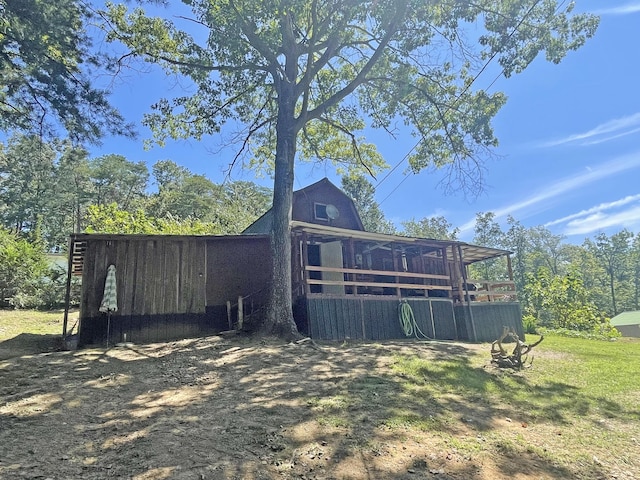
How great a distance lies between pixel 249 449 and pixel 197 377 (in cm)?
295

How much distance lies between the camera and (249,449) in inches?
149

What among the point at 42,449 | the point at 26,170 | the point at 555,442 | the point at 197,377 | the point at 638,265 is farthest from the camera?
the point at 638,265

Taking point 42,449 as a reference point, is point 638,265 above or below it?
above

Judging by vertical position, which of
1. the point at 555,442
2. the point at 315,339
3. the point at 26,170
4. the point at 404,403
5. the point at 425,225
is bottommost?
the point at 555,442

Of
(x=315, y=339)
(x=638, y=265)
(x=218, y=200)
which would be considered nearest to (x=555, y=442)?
(x=315, y=339)

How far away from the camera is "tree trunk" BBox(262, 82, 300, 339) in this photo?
9695 millimetres

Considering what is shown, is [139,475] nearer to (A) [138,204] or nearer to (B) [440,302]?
(B) [440,302]

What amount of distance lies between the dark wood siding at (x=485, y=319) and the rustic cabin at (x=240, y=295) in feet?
0.12

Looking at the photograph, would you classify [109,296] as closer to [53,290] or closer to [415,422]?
[415,422]

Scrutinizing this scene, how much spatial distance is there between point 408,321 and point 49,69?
37.5ft

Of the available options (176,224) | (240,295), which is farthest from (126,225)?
(240,295)

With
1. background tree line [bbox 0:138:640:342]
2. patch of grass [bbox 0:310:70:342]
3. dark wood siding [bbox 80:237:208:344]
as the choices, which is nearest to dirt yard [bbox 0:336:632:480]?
dark wood siding [bbox 80:237:208:344]

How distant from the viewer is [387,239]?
1323 centimetres

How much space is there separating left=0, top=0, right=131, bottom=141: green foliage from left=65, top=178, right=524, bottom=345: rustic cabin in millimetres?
2944
